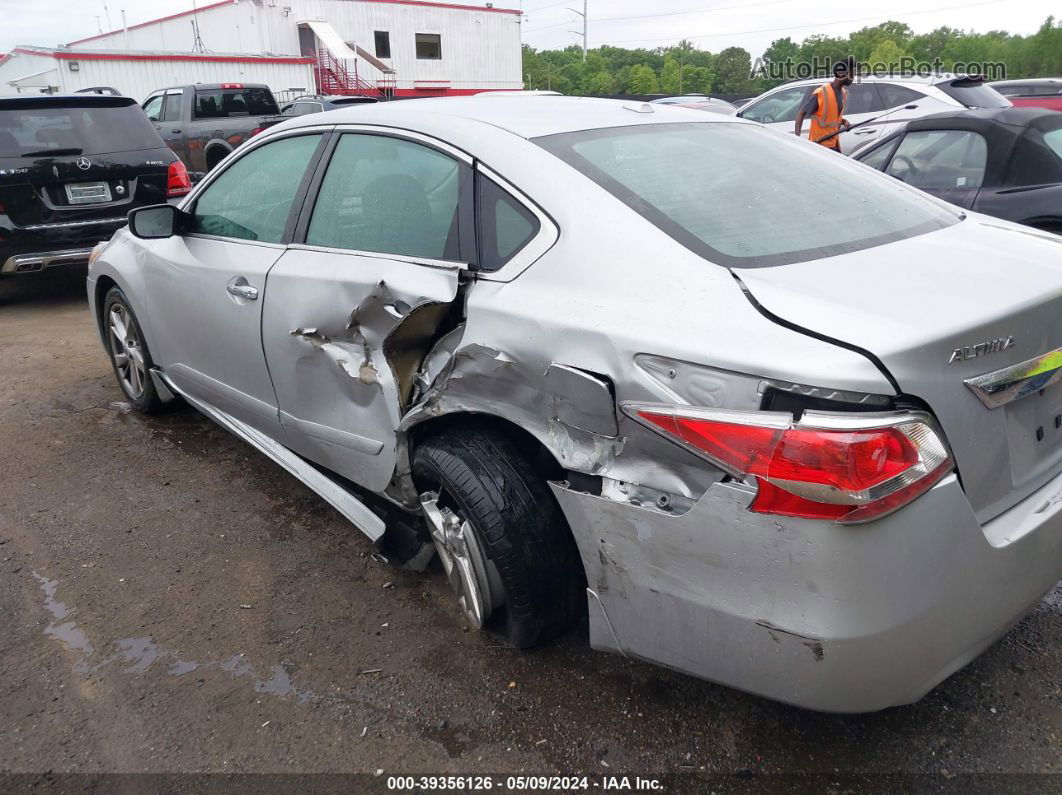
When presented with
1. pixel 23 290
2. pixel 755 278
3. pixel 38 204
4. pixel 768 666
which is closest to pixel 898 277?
pixel 755 278

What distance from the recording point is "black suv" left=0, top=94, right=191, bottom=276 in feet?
20.5

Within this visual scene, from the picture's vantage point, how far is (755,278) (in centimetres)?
189

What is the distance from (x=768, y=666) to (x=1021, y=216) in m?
4.44

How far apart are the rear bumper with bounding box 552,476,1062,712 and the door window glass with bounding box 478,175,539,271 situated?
726 mm

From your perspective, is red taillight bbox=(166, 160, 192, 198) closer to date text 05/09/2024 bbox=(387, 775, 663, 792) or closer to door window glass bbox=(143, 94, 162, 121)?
date text 05/09/2024 bbox=(387, 775, 663, 792)

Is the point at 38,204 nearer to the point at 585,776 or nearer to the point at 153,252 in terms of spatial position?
the point at 153,252

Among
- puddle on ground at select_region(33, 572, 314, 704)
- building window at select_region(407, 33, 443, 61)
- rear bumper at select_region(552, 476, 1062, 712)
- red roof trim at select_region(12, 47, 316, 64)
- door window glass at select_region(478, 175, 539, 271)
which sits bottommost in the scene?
puddle on ground at select_region(33, 572, 314, 704)

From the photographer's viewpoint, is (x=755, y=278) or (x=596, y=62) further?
(x=596, y=62)

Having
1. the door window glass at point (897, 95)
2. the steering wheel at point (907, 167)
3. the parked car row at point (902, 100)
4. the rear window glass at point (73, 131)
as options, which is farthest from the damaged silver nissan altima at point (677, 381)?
the door window glass at point (897, 95)

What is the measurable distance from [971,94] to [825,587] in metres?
8.62

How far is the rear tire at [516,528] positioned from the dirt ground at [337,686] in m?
0.25

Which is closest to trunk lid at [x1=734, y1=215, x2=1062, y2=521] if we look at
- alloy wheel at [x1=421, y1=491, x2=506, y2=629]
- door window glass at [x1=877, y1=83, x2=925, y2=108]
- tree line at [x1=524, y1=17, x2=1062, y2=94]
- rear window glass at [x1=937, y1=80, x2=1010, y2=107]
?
alloy wheel at [x1=421, y1=491, x2=506, y2=629]

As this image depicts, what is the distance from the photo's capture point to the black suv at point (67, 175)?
6254 mm

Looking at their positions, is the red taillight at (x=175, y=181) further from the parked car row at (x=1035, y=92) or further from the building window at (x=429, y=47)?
the building window at (x=429, y=47)
